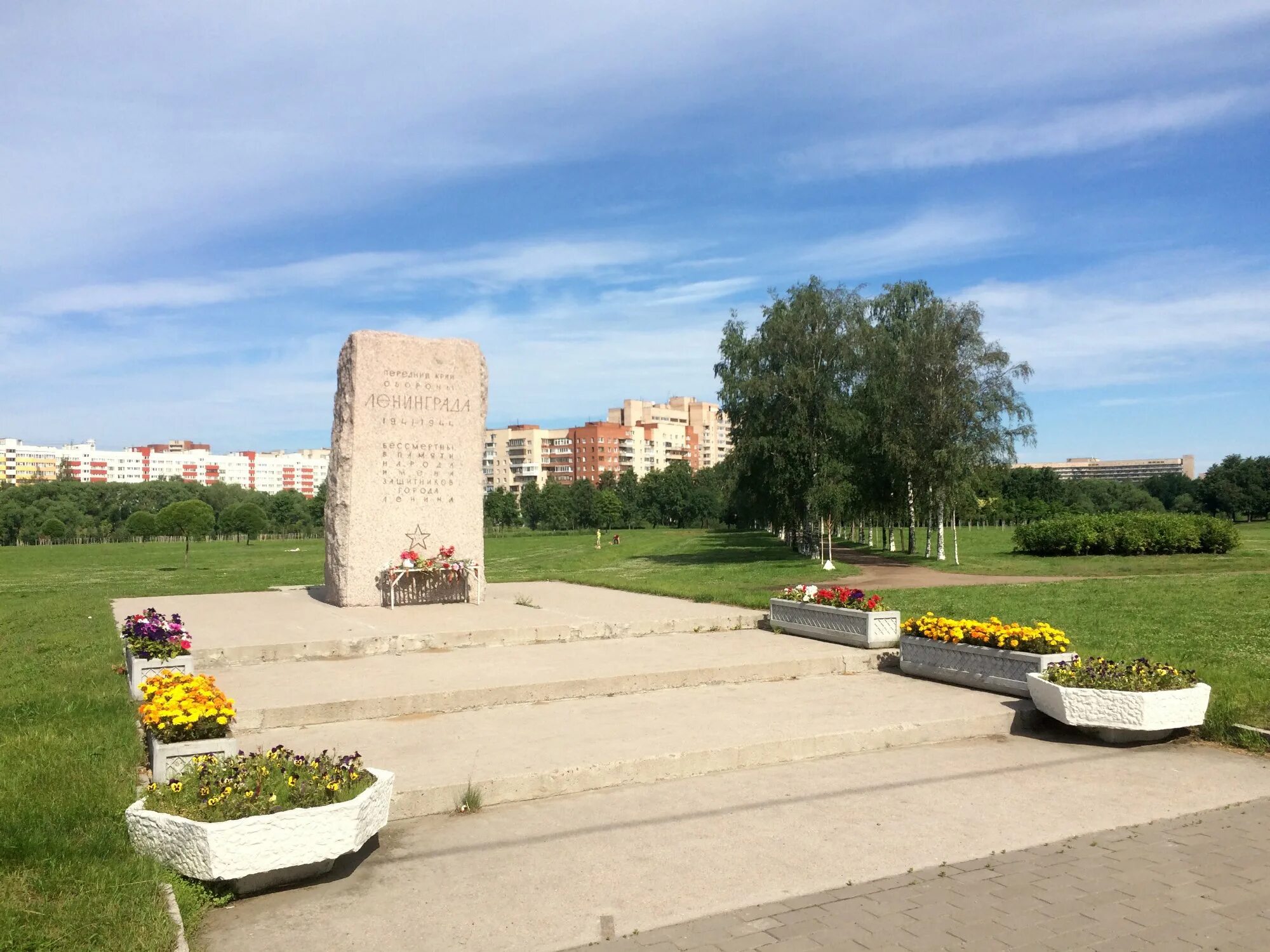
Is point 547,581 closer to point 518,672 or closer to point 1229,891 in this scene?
point 518,672

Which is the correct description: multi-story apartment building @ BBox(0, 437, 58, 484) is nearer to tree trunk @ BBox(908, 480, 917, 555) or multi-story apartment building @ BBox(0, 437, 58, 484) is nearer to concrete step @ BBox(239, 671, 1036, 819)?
tree trunk @ BBox(908, 480, 917, 555)

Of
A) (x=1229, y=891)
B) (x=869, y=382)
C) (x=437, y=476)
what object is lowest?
(x=1229, y=891)

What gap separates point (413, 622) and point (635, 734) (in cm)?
594

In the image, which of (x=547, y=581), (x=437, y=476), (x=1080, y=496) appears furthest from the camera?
(x=1080, y=496)

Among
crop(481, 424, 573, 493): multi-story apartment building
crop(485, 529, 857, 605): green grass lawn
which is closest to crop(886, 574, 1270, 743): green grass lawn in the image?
crop(485, 529, 857, 605): green grass lawn

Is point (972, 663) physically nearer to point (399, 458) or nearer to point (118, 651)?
point (399, 458)

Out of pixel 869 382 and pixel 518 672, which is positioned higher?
pixel 869 382

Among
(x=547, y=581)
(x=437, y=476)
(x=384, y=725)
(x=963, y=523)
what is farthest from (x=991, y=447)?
(x=963, y=523)

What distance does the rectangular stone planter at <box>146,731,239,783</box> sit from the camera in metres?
5.42

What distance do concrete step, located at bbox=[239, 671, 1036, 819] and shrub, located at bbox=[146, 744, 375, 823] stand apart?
0.78 meters

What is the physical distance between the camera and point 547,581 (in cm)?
1934

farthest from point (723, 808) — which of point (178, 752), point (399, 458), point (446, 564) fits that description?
point (399, 458)

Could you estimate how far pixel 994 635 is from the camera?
874 cm

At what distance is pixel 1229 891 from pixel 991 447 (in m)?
29.1
